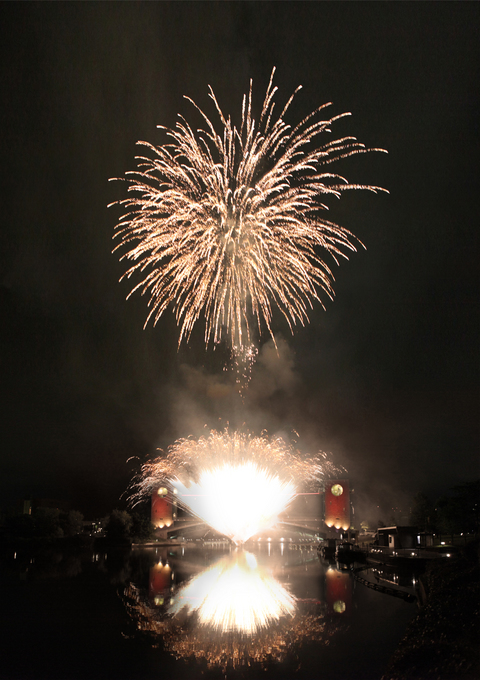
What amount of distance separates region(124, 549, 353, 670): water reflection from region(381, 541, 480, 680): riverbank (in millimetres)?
3947

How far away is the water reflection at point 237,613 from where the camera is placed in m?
14.7

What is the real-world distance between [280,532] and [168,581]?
47.7 meters

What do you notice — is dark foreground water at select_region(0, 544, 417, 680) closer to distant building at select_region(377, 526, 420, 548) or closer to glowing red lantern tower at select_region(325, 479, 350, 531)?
distant building at select_region(377, 526, 420, 548)

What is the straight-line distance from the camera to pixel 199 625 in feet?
57.3

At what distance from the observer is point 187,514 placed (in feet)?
251

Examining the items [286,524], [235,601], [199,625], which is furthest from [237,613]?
[286,524]

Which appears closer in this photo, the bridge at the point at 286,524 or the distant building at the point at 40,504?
the bridge at the point at 286,524

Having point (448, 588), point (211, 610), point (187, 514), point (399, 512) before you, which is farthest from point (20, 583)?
point (399, 512)

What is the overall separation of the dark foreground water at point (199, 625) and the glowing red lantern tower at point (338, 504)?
125 ft

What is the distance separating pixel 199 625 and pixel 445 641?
9.98 m

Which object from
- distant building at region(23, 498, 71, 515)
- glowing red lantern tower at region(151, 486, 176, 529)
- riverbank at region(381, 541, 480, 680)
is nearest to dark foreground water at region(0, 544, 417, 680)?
riverbank at region(381, 541, 480, 680)

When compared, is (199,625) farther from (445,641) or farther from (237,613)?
(445,641)

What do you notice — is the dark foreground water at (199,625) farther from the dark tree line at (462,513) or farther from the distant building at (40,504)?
the distant building at (40,504)

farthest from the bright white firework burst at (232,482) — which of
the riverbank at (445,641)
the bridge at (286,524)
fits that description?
the riverbank at (445,641)
